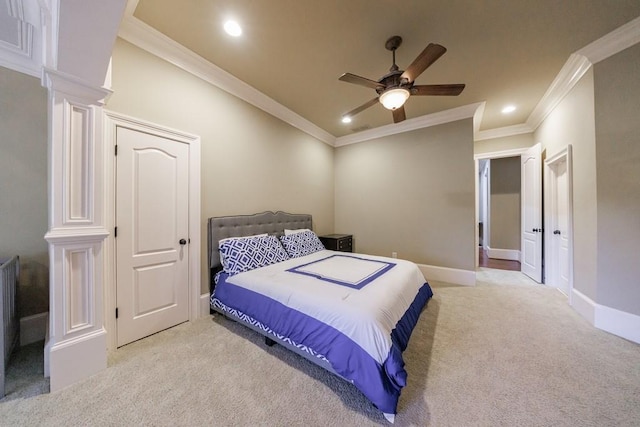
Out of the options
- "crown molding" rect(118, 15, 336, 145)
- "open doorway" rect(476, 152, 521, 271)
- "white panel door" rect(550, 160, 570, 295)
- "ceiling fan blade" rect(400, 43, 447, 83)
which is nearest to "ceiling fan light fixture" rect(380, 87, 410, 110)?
"ceiling fan blade" rect(400, 43, 447, 83)

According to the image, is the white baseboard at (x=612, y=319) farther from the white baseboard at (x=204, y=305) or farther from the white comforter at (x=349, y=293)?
the white baseboard at (x=204, y=305)

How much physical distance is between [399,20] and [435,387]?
3032 millimetres

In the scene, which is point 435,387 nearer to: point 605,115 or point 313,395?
point 313,395

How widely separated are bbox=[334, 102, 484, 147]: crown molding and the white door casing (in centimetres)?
139

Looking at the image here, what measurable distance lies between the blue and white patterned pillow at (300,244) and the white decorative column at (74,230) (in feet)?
6.40

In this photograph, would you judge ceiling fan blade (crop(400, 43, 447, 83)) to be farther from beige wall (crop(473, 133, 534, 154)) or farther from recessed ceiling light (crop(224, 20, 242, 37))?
beige wall (crop(473, 133, 534, 154))

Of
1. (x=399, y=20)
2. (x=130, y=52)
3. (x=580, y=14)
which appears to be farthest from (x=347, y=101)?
(x=130, y=52)

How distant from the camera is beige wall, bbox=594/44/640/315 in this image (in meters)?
2.16

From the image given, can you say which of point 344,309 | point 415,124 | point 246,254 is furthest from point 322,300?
point 415,124

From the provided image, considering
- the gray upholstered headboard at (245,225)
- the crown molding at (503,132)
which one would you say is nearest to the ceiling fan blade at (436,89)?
the gray upholstered headboard at (245,225)

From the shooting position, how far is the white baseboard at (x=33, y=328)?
79.0 inches

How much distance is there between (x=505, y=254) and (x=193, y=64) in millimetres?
7760

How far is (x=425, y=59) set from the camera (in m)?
1.78

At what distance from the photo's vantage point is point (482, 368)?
1768 mm
